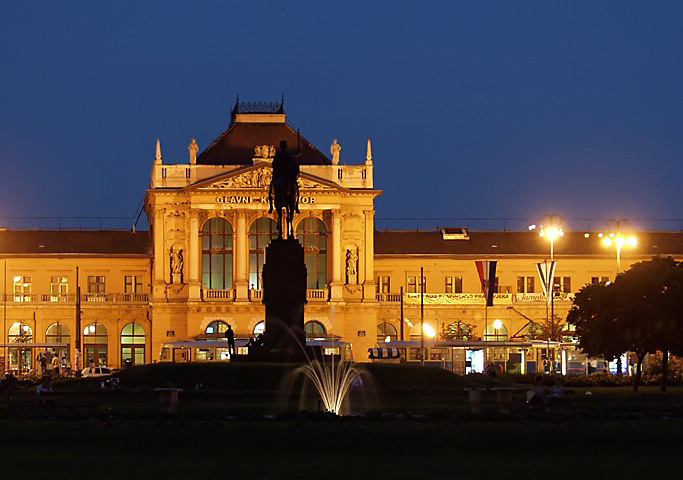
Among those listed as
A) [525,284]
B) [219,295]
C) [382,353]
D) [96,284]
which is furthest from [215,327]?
[525,284]

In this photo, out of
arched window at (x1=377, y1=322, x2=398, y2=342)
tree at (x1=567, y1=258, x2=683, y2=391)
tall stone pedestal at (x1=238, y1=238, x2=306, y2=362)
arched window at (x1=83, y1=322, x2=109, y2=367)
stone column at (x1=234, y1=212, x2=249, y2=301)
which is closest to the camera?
tall stone pedestal at (x1=238, y1=238, x2=306, y2=362)

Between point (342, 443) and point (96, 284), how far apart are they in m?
99.0

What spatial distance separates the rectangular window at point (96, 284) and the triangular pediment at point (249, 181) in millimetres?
14639

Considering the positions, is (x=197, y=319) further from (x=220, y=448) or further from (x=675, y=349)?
(x=220, y=448)

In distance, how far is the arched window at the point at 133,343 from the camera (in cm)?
12094

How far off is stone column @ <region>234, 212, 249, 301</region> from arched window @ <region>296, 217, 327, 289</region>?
4390 mm

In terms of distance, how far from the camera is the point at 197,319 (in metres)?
117

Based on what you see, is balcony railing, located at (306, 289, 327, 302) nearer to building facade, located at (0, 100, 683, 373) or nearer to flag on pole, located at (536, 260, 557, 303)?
building facade, located at (0, 100, 683, 373)

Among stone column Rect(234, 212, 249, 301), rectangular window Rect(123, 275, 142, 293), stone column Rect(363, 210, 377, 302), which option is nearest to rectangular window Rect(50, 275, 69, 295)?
rectangular window Rect(123, 275, 142, 293)

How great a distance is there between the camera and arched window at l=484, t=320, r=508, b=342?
402 ft

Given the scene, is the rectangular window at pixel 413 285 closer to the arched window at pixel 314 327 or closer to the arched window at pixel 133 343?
the arched window at pixel 314 327

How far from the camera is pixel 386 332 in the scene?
122 metres

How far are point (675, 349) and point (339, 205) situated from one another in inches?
2078

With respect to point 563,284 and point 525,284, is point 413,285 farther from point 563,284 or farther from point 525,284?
point 563,284
